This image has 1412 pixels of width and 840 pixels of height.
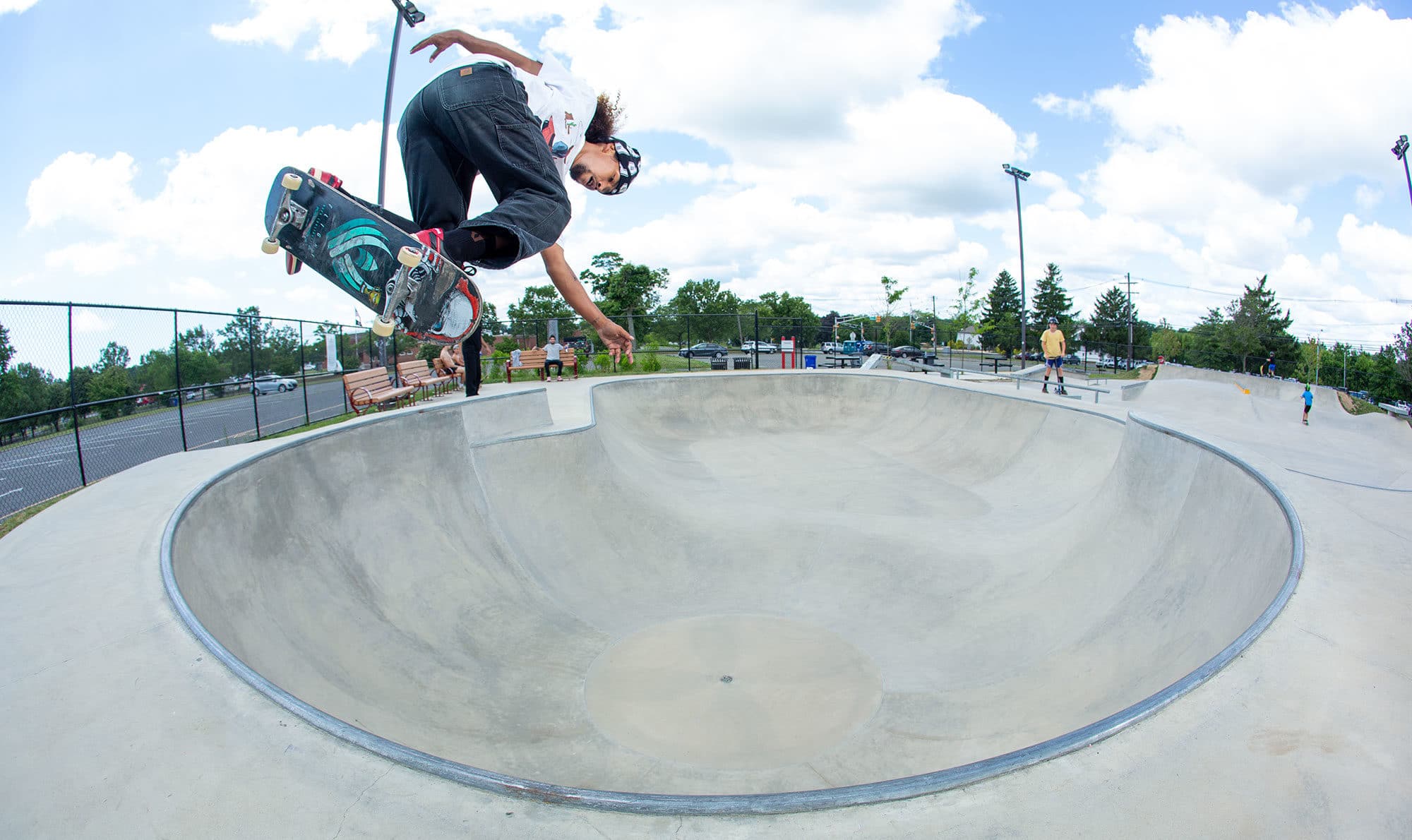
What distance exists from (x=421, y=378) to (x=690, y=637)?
10051 millimetres

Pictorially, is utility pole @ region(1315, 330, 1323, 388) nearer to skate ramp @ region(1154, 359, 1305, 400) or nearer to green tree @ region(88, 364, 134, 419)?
skate ramp @ region(1154, 359, 1305, 400)

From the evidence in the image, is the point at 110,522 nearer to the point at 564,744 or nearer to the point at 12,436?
the point at 564,744

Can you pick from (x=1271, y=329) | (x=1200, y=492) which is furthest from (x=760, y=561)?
(x=1271, y=329)

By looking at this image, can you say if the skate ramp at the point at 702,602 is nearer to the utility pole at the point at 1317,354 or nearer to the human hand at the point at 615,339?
the human hand at the point at 615,339

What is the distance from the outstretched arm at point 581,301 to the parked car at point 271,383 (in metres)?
9.21

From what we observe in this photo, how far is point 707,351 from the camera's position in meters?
28.5

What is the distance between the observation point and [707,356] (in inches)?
1150

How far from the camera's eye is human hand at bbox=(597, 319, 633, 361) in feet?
12.7

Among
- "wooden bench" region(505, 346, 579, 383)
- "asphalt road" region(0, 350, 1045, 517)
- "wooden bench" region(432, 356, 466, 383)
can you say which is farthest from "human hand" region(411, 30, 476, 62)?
"wooden bench" region(505, 346, 579, 383)

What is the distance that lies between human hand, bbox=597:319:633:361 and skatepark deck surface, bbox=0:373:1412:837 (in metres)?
2.27

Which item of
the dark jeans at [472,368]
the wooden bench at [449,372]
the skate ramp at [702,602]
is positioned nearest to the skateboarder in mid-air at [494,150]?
the skate ramp at [702,602]

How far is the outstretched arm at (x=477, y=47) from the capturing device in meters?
3.51

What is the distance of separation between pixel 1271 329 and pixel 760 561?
2976 inches

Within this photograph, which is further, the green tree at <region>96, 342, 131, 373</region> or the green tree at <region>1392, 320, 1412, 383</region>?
the green tree at <region>1392, 320, 1412, 383</region>
